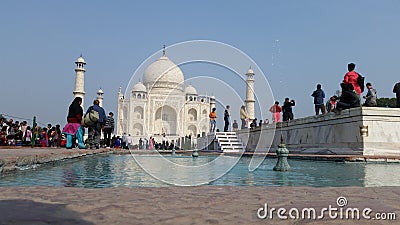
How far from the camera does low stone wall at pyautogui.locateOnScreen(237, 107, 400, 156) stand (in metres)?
7.83

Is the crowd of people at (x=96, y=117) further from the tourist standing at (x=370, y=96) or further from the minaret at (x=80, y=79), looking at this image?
the minaret at (x=80, y=79)

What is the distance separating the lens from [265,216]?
127 cm

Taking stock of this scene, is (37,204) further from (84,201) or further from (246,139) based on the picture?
(246,139)

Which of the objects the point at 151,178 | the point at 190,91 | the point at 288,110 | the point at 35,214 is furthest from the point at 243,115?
the point at 190,91

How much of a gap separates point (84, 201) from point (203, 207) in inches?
17.9

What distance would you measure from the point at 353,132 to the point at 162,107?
37.1 meters

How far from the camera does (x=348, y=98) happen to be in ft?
28.5

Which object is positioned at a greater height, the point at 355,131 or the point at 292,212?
A: the point at 355,131

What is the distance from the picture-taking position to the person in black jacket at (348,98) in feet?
27.7

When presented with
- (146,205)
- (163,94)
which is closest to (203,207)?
(146,205)

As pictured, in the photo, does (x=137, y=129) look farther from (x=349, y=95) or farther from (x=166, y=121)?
(x=349, y=95)

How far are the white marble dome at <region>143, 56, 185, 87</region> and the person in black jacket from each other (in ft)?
113

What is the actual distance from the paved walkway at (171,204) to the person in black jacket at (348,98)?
6781mm

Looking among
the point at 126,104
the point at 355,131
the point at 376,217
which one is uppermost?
the point at 126,104
